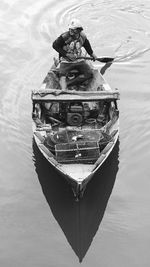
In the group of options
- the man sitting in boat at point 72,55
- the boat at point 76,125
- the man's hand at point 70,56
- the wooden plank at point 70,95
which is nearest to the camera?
the boat at point 76,125

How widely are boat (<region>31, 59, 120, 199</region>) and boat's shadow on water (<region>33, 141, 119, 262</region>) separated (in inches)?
24.4

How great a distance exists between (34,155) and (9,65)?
4817mm

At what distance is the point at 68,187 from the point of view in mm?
10078

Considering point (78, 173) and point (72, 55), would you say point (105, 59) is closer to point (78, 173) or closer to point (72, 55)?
point (72, 55)

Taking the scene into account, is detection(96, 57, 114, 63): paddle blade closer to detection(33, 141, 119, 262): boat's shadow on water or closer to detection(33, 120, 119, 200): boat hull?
detection(33, 141, 119, 262): boat's shadow on water

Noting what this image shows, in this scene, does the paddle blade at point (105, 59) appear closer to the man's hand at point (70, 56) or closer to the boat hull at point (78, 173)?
the man's hand at point (70, 56)

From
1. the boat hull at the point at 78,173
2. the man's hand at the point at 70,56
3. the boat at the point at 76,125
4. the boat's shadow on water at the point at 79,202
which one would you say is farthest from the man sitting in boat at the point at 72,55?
the boat hull at the point at 78,173

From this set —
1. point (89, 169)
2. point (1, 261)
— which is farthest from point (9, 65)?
point (1, 261)

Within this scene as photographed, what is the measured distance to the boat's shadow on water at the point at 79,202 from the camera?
367 inches

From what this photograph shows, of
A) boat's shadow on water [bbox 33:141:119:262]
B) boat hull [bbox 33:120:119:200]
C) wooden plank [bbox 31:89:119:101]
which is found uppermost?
wooden plank [bbox 31:89:119:101]

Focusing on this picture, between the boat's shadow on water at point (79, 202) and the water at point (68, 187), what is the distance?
19mm

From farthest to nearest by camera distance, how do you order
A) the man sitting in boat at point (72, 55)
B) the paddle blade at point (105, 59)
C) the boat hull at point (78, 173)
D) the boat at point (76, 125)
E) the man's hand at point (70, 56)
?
the paddle blade at point (105, 59) → the man's hand at point (70, 56) → the man sitting in boat at point (72, 55) → the boat at point (76, 125) → the boat hull at point (78, 173)

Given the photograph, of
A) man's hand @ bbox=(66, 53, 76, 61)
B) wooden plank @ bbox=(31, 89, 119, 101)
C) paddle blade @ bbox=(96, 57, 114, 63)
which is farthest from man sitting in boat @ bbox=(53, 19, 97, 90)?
paddle blade @ bbox=(96, 57, 114, 63)

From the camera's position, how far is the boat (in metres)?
9.30
